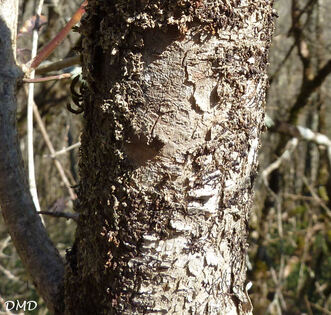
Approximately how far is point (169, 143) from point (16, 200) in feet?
1.48

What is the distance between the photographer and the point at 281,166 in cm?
455

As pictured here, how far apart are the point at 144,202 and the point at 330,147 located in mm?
2706

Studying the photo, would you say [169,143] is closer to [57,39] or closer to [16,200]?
[16,200]

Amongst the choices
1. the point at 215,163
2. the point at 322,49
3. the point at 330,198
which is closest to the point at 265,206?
the point at 330,198

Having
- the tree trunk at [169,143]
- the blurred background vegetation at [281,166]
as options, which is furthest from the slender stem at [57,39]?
the blurred background vegetation at [281,166]

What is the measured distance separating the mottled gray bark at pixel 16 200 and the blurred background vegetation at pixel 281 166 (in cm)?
244

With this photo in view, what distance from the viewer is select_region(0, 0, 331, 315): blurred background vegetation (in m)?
3.87

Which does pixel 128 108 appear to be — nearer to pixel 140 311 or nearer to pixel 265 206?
pixel 140 311

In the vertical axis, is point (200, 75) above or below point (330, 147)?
above

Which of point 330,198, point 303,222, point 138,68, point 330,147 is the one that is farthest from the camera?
point 303,222

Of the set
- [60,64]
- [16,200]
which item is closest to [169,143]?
[16,200]

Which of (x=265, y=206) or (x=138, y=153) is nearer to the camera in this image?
(x=138, y=153)

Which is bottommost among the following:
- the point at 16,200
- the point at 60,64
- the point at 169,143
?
the point at 16,200

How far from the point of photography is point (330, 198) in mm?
4082
